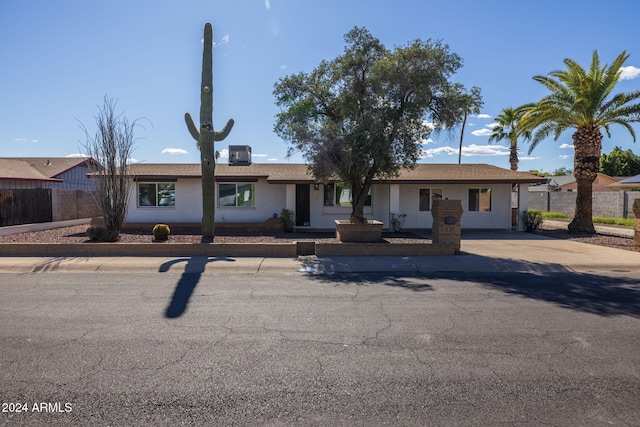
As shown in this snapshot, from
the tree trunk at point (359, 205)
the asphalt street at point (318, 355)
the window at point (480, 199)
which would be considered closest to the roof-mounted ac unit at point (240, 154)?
the tree trunk at point (359, 205)

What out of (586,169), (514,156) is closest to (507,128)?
(514,156)

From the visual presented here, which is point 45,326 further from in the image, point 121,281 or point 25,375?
point 121,281

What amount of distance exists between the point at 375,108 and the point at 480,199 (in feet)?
32.8

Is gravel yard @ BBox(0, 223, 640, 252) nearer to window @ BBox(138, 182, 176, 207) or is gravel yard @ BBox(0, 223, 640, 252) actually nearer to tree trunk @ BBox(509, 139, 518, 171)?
window @ BBox(138, 182, 176, 207)

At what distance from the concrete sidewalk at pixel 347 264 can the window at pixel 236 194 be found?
8.72 meters

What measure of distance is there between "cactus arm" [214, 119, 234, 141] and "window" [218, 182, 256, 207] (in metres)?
6.16

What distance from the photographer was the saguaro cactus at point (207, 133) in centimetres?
1480

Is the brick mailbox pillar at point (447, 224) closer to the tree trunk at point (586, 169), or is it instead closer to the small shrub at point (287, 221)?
the small shrub at point (287, 221)

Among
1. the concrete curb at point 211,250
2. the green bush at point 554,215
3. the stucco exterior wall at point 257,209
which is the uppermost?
the stucco exterior wall at point 257,209

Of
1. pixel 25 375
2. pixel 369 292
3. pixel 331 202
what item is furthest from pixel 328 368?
pixel 331 202

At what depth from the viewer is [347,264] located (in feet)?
38.4

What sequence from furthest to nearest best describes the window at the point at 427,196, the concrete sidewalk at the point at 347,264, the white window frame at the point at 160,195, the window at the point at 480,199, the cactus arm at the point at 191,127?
the window at the point at 480,199
the window at the point at 427,196
the white window frame at the point at 160,195
the cactus arm at the point at 191,127
the concrete sidewalk at the point at 347,264

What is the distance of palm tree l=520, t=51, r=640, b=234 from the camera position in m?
18.7

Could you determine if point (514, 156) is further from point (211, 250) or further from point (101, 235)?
point (101, 235)
